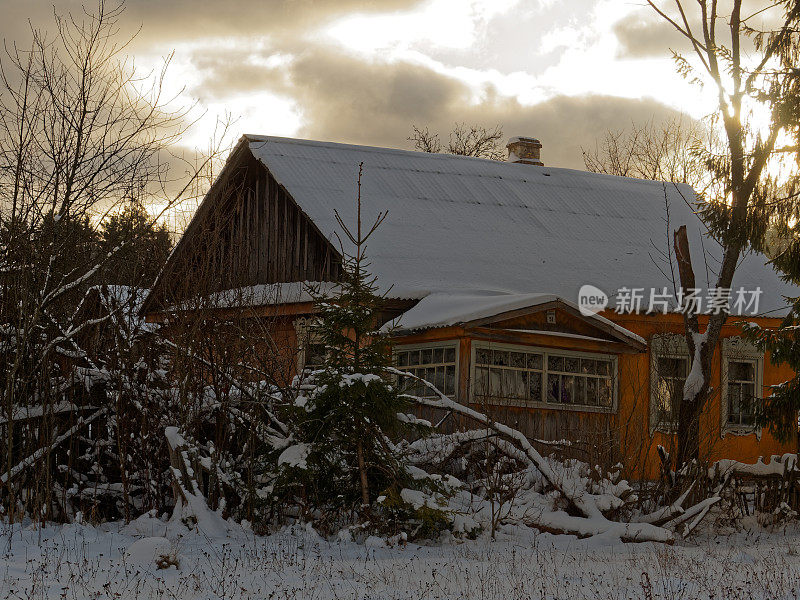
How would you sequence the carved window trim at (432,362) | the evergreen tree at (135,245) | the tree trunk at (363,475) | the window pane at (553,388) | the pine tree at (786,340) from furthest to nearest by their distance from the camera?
the window pane at (553,388) < the carved window trim at (432,362) < the pine tree at (786,340) < the evergreen tree at (135,245) < the tree trunk at (363,475)

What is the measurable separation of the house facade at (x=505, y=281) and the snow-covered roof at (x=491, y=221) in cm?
4

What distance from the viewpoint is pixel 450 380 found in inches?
546

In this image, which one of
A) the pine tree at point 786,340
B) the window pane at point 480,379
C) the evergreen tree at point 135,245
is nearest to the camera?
the evergreen tree at point 135,245

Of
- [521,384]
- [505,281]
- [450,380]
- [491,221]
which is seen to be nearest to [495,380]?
[521,384]

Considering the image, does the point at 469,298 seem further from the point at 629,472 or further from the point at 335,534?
the point at 335,534

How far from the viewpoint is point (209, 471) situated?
996 cm

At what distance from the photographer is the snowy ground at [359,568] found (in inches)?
Result: 279

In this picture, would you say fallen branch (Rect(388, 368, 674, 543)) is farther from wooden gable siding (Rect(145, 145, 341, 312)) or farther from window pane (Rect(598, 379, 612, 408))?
wooden gable siding (Rect(145, 145, 341, 312))

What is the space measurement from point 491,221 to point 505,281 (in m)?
2.48

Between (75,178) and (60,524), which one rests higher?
(75,178)

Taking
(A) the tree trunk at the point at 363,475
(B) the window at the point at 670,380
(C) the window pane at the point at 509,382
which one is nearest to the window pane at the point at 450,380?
(C) the window pane at the point at 509,382

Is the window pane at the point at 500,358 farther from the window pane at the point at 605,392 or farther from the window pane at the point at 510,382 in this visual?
the window pane at the point at 605,392

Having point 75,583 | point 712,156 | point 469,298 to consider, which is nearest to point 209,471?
point 75,583

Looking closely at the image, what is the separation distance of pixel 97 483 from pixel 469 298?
6105mm
